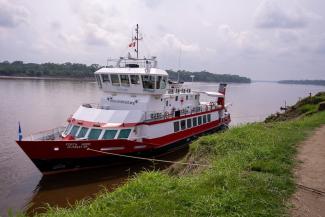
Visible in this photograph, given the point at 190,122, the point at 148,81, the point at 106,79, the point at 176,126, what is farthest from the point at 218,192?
the point at 190,122

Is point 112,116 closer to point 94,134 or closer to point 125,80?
point 94,134

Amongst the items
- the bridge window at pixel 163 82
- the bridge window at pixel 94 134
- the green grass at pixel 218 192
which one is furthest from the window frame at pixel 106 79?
the green grass at pixel 218 192

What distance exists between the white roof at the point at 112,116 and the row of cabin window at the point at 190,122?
146 inches

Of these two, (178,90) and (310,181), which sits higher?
(178,90)

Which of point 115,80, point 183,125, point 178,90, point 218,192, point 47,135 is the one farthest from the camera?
point 178,90

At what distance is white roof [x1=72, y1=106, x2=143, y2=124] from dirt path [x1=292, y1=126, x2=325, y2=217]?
910 centimetres

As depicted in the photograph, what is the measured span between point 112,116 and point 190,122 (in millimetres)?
6848

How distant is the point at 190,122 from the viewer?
72.5ft

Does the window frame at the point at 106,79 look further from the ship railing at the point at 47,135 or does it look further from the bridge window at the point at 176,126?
the bridge window at the point at 176,126

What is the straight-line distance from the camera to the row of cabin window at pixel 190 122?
20.5m

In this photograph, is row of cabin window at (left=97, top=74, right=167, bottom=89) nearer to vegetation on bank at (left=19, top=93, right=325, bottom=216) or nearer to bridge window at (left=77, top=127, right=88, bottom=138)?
bridge window at (left=77, top=127, right=88, bottom=138)

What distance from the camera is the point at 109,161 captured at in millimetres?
16109

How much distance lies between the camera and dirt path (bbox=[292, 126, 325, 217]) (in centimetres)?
571

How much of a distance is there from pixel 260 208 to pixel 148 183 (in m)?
2.44
